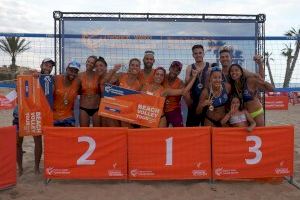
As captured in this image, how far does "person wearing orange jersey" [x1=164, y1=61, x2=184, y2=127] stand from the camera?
5.22 metres

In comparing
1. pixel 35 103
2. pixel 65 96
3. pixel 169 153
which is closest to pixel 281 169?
pixel 169 153

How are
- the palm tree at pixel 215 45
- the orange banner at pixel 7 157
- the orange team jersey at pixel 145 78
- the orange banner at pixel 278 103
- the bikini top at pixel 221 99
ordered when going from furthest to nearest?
the orange banner at pixel 278 103, the palm tree at pixel 215 45, the orange team jersey at pixel 145 78, the bikini top at pixel 221 99, the orange banner at pixel 7 157

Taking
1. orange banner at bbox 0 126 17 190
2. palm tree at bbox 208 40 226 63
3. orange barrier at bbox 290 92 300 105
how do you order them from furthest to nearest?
1. orange barrier at bbox 290 92 300 105
2. palm tree at bbox 208 40 226 63
3. orange banner at bbox 0 126 17 190

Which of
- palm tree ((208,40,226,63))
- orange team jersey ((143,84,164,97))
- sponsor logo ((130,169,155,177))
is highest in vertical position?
palm tree ((208,40,226,63))

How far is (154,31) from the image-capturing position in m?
7.36

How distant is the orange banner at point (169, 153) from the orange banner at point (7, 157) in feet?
4.76

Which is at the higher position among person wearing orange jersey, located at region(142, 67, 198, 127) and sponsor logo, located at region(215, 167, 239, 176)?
person wearing orange jersey, located at region(142, 67, 198, 127)

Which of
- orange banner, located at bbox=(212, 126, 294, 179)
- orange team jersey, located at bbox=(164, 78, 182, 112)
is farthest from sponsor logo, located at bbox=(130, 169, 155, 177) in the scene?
orange team jersey, located at bbox=(164, 78, 182, 112)

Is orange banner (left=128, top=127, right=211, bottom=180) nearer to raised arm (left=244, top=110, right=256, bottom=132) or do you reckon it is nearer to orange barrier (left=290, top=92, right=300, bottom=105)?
raised arm (left=244, top=110, right=256, bottom=132)

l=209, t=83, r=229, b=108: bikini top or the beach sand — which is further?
l=209, t=83, r=229, b=108: bikini top

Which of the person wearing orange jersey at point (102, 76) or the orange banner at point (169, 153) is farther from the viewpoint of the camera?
the person wearing orange jersey at point (102, 76)

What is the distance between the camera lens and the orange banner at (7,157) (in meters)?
4.54

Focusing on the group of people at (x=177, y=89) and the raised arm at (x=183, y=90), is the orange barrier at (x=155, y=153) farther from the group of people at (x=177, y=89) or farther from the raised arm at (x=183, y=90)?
the raised arm at (x=183, y=90)

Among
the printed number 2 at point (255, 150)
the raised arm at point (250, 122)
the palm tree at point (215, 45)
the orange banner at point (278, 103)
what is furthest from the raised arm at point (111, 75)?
the orange banner at point (278, 103)
